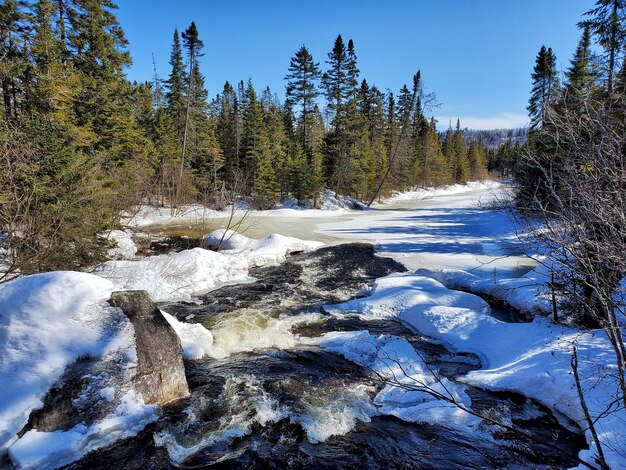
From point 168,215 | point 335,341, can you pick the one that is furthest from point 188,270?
point 168,215

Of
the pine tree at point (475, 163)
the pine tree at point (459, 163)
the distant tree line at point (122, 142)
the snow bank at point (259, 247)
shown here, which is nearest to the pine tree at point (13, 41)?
the distant tree line at point (122, 142)

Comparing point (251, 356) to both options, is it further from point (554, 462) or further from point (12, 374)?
point (554, 462)

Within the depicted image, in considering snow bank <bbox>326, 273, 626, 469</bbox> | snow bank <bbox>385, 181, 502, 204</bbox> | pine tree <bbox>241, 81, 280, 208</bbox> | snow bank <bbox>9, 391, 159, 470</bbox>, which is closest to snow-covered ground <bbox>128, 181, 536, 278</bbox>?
snow bank <bbox>326, 273, 626, 469</bbox>

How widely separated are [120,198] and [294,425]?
13.7 m

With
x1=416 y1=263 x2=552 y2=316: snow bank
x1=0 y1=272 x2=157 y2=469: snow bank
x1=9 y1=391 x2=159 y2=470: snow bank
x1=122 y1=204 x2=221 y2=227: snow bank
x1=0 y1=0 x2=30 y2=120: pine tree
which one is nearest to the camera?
x1=9 y1=391 x2=159 y2=470: snow bank

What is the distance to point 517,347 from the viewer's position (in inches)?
241

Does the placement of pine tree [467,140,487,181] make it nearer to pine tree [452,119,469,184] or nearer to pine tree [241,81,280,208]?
pine tree [452,119,469,184]

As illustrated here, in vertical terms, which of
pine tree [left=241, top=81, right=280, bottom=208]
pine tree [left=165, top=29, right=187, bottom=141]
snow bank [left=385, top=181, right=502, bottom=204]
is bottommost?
snow bank [left=385, top=181, right=502, bottom=204]

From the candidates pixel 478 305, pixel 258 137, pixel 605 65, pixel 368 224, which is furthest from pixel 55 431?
pixel 258 137

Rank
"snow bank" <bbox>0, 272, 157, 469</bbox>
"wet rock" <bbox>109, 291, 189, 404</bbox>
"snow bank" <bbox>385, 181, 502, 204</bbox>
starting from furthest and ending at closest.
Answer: "snow bank" <bbox>385, 181, 502, 204</bbox> → "wet rock" <bbox>109, 291, 189, 404</bbox> → "snow bank" <bbox>0, 272, 157, 469</bbox>

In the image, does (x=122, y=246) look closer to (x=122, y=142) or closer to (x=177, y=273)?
(x=177, y=273)

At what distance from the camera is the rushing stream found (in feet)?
12.5

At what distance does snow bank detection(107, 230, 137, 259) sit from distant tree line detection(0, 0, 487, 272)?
124 centimetres

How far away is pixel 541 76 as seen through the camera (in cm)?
3045
